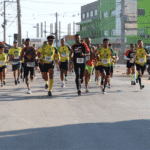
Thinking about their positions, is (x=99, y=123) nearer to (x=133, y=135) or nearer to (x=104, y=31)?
(x=133, y=135)

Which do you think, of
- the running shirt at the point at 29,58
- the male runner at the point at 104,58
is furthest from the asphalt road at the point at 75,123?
the running shirt at the point at 29,58

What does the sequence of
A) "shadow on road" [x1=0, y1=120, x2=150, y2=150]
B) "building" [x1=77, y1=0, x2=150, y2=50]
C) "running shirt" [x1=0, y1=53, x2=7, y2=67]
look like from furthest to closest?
"building" [x1=77, y1=0, x2=150, y2=50]
"running shirt" [x1=0, y1=53, x2=7, y2=67]
"shadow on road" [x1=0, y1=120, x2=150, y2=150]

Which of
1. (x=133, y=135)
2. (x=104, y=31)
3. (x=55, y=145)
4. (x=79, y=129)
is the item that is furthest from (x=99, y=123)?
(x=104, y=31)

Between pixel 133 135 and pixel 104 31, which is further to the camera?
pixel 104 31

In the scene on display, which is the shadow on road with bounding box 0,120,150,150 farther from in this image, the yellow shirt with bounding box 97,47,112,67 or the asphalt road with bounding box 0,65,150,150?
the yellow shirt with bounding box 97,47,112,67

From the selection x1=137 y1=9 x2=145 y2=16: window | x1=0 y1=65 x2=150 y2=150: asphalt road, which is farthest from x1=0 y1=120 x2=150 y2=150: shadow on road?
x1=137 y1=9 x2=145 y2=16: window

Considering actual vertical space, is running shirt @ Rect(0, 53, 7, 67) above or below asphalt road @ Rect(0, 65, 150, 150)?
above

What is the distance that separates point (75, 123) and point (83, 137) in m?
1.11

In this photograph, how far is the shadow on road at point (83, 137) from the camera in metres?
4.71

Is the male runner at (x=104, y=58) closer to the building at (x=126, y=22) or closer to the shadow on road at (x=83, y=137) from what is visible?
the shadow on road at (x=83, y=137)

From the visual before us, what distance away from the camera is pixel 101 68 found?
11422mm

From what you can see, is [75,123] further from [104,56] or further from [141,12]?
[141,12]

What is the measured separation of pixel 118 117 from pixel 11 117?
7.27ft

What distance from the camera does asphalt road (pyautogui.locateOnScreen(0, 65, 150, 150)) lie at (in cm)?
486
